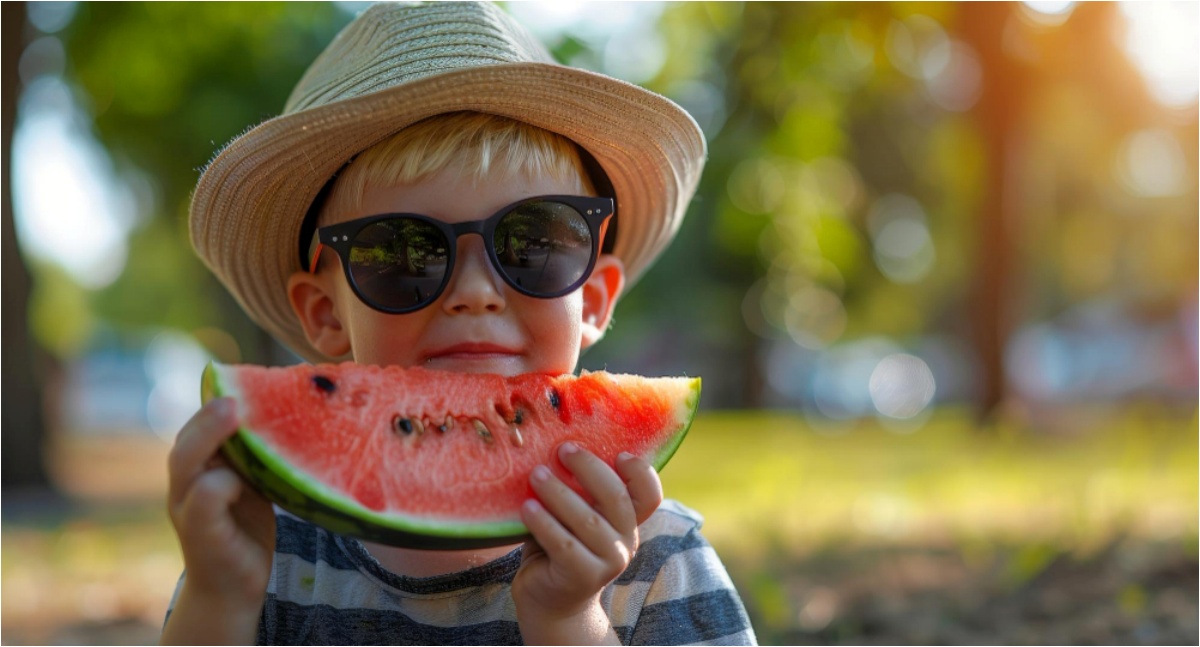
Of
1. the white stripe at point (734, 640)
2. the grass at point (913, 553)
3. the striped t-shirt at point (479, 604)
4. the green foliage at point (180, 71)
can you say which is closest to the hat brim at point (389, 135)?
the striped t-shirt at point (479, 604)

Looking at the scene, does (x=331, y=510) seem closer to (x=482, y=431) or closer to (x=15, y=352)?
(x=482, y=431)

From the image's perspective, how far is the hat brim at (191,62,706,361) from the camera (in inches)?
79.4

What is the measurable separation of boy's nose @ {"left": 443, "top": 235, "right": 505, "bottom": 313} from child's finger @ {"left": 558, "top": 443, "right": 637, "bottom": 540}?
0.47 m

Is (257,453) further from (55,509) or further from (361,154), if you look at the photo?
(55,509)

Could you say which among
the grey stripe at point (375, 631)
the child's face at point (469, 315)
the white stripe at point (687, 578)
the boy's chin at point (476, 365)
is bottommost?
the grey stripe at point (375, 631)

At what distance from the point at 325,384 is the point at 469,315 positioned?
1.13 ft

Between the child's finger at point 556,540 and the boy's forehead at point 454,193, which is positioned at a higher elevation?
the boy's forehead at point 454,193

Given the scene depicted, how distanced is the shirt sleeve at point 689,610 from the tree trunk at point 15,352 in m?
8.77

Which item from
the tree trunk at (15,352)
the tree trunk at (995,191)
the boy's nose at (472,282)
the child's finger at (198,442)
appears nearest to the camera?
the child's finger at (198,442)

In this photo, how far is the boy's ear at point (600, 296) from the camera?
98.4 inches

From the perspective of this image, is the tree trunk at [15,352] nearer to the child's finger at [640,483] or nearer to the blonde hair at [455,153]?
the blonde hair at [455,153]

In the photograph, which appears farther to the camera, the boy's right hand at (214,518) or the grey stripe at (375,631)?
the grey stripe at (375,631)

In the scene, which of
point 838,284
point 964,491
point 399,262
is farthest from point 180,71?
point 838,284

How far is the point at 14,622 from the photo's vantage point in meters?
3.96
